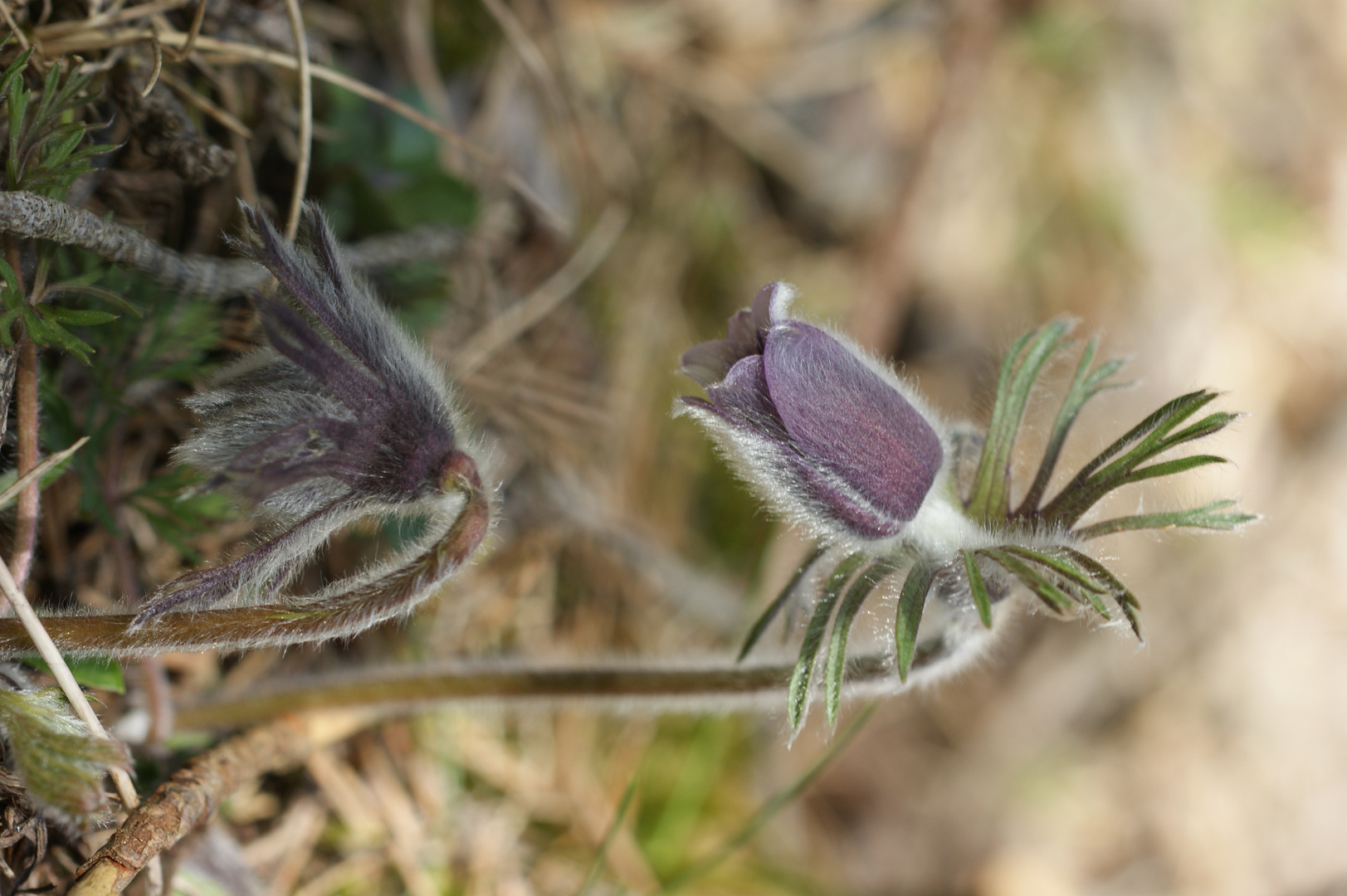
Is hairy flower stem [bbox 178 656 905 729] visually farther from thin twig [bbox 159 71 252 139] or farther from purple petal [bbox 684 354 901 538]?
thin twig [bbox 159 71 252 139]

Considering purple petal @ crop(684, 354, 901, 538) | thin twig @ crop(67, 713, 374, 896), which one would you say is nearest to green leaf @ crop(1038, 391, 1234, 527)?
purple petal @ crop(684, 354, 901, 538)

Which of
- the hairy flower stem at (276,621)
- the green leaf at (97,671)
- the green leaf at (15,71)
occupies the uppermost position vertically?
the green leaf at (15,71)

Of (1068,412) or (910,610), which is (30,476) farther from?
(1068,412)

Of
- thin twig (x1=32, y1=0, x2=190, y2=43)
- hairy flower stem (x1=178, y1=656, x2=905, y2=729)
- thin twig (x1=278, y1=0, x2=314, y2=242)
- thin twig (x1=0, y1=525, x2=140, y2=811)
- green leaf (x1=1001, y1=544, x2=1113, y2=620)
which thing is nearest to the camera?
thin twig (x1=0, y1=525, x2=140, y2=811)

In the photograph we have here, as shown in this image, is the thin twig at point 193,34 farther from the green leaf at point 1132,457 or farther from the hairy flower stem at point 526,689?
the green leaf at point 1132,457

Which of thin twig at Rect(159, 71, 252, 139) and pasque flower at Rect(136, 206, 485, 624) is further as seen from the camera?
thin twig at Rect(159, 71, 252, 139)

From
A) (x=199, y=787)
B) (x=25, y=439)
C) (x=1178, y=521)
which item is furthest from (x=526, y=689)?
(x=1178, y=521)

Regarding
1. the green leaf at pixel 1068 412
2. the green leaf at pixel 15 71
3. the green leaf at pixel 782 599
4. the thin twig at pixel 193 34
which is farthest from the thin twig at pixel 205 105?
the green leaf at pixel 1068 412
